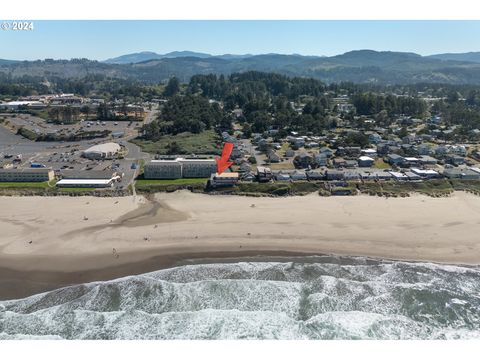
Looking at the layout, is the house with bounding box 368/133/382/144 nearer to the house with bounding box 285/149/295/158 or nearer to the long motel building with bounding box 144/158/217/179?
the house with bounding box 285/149/295/158

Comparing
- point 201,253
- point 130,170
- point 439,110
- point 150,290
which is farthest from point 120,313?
point 439,110

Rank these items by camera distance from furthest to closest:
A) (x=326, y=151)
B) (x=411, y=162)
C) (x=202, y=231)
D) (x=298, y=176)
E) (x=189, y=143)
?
(x=189, y=143) → (x=326, y=151) → (x=411, y=162) → (x=298, y=176) → (x=202, y=231)

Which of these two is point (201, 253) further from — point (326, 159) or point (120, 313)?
point (326, 159)

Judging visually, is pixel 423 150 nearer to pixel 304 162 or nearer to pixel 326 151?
pixel 326 151

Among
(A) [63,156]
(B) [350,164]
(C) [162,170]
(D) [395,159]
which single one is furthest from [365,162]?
(A) [63,156]

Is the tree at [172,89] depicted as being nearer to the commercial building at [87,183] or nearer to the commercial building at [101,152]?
the commercial building at [101,152]

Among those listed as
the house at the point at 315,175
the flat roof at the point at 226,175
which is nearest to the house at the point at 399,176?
the house at the point at 315,175
